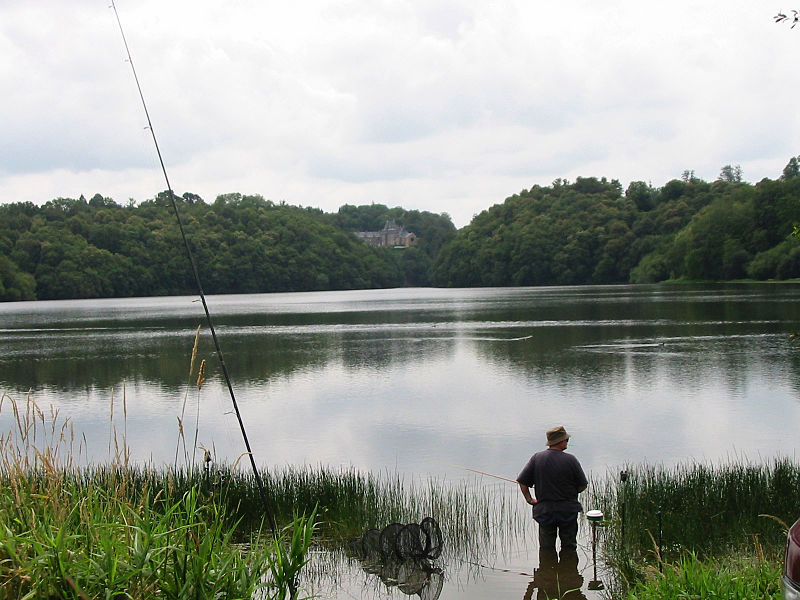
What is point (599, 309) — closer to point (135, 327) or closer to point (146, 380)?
point (135, 327)

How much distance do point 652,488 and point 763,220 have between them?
82.3m

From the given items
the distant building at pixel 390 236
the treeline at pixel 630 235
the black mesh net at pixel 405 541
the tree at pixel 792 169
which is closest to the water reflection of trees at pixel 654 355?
the black mesh net at pixel 405 541

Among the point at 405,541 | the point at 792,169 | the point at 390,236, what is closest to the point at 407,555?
the point at 405,541

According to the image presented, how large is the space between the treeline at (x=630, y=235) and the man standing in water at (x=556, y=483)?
72.0 m

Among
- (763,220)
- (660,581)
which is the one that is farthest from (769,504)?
(763,220)

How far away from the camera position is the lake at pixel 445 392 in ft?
42.7

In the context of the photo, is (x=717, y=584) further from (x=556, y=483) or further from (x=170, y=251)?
(x=170, y=251)

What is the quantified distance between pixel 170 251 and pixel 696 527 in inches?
4184

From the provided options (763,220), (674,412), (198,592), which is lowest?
(674,412)

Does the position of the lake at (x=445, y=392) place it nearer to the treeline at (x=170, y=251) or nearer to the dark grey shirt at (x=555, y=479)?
the dark grey shirt at (x=555, y=479)

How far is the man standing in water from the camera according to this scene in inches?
251

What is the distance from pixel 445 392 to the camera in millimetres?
19781

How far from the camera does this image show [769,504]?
296 inches

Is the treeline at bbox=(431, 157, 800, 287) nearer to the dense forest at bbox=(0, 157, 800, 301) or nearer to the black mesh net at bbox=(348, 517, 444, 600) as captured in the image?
the dense forest at bbox=(0, 157, 800, 301)
